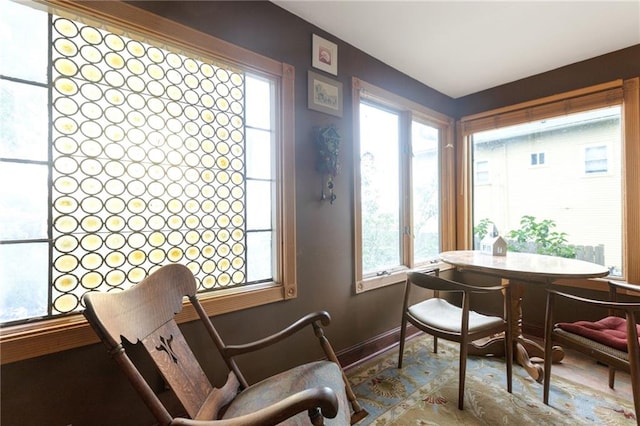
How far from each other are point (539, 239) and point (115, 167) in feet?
11.4

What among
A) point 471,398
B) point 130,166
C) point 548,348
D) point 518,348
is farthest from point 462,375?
point 130,166

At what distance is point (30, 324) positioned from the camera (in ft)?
3.53

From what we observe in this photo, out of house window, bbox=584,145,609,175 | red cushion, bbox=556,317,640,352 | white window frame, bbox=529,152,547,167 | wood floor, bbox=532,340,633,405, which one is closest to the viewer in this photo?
red cushion, bbox=556,317,640,352

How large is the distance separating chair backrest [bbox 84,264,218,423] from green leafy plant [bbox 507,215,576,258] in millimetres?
3062

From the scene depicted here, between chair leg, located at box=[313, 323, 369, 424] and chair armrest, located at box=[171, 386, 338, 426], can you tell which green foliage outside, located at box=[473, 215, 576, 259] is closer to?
chair leg, located at box=[313, 323, 369, 424]

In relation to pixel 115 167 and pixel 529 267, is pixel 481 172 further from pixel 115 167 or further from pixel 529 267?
pixel 115 167

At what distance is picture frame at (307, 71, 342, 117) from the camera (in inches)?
75.9

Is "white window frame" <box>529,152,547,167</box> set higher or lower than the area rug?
higher

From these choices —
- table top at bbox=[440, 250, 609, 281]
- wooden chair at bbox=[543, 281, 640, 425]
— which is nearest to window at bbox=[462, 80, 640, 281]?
table top at bbox=[440, 250, 609, 281]

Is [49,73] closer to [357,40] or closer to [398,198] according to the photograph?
[357,40]

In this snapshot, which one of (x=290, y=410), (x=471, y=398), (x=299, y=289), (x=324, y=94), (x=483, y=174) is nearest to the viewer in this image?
(x=290, y=410)

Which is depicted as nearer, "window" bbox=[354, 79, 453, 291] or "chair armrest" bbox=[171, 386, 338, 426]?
"chair armrest" bbox=[171, 386, 338, 426]

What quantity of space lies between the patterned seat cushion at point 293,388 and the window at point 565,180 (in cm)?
261

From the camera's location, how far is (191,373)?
3.76 ft
